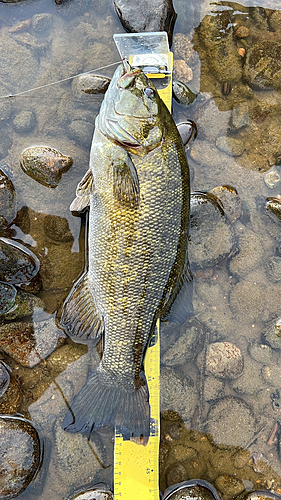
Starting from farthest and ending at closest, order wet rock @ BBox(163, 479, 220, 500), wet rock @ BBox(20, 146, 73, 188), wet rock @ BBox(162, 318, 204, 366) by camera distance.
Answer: wet rock @ BBox(162, 318, 204, 366), wet rock @ BBox(20, 146, 73, 188), wet rock @ BBox(163, 479, 220, 500)

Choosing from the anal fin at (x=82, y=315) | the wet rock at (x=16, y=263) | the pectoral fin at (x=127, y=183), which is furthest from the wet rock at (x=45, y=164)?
the anal fin at (x=82, y=315)

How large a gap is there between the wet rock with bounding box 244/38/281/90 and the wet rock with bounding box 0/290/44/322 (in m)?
Answer: 3.67

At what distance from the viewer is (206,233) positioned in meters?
3.66

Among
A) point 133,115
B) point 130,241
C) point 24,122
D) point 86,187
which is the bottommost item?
point 130,241

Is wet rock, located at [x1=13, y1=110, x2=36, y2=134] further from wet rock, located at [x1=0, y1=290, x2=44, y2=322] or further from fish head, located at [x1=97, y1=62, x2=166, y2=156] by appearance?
wet rock, located at [x1=0, y1=290, x2=44, y2=322]

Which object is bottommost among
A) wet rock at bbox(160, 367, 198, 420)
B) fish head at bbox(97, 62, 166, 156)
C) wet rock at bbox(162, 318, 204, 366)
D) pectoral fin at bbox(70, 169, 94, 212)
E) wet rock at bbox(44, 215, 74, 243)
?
wet rock at bbox(160, 367, 198, 420)

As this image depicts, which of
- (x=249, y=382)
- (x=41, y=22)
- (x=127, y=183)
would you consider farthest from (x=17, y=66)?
(x=249, y=382)

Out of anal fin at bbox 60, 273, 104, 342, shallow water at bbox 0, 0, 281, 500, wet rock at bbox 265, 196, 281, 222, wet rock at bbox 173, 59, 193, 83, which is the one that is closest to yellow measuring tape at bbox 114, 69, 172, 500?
shallow water at bbox 0, 0, 281, 500

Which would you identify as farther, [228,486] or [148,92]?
[228,486]

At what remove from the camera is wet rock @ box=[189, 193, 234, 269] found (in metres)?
3.63

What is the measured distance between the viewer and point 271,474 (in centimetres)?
348

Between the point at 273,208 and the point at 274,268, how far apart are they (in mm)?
719

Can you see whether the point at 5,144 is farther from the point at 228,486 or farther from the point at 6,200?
the point at 228,486

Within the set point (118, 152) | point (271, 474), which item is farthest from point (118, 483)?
point (118, 152)
